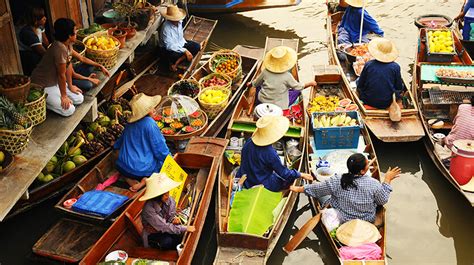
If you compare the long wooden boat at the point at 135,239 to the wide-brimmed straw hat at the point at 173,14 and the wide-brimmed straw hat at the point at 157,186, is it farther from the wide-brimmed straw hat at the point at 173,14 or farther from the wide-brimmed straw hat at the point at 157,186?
the wide-brimmed straw hat at the point at 173,14

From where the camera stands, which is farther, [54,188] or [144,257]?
[54,188]

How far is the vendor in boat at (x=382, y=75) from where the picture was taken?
9273mm

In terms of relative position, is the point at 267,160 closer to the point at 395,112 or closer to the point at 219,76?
the point at 395,112

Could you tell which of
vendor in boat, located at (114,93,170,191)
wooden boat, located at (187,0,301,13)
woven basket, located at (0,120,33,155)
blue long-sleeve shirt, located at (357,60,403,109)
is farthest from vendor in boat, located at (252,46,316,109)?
wooden boat, located at (187,0,301,13)

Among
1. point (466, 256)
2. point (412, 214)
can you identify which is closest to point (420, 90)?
point (412, 214)

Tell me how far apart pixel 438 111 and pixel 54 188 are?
19.9ft

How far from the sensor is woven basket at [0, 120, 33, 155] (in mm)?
6449

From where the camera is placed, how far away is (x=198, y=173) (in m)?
8.06

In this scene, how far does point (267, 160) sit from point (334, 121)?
186cm

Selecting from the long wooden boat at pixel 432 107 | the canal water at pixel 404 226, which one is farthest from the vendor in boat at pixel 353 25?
the canal water at pixel 404 226

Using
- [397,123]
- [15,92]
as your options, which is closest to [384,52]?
[397,123]

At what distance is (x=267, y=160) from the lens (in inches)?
289

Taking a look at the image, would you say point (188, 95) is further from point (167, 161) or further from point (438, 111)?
point (438, 111)

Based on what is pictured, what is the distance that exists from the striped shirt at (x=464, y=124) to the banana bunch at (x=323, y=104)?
1869 mm
